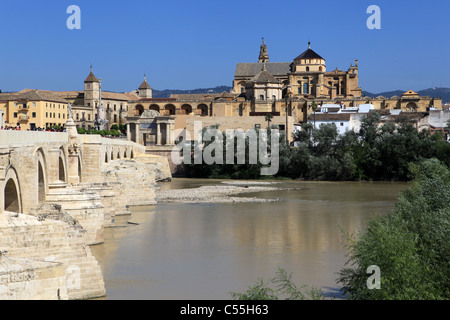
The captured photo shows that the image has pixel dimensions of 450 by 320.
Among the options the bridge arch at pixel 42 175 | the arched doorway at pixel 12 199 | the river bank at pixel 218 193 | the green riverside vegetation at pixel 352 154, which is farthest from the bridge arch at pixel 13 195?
the green riverside vegetation at pixel 352 154

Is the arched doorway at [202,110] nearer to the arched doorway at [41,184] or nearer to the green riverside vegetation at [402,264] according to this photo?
the arched doorway at [41,184]

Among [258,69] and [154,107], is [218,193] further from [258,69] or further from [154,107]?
[258,69]

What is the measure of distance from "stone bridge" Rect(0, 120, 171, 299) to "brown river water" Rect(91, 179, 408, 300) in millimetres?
809

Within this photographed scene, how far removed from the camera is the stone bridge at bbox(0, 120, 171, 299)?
10.3m

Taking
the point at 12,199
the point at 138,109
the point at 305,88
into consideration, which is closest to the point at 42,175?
the point at 12,199

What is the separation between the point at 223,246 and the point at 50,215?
5552mm

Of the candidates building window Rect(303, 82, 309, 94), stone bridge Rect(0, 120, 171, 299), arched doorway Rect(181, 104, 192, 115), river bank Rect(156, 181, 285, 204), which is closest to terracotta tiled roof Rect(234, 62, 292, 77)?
building window Rect(303, 82, 309, 94)

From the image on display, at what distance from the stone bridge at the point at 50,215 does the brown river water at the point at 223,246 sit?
0.81 meters

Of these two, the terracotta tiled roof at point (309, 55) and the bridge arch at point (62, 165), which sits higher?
the terracotta tiled roof at point (309, 55)

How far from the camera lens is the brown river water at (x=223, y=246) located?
577 inches

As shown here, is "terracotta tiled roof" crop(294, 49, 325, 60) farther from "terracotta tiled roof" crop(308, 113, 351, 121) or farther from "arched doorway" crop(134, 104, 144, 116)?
"terracotta tiled roof" crop(308, 113, 351, 121)

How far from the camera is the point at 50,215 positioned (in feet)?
53.6
